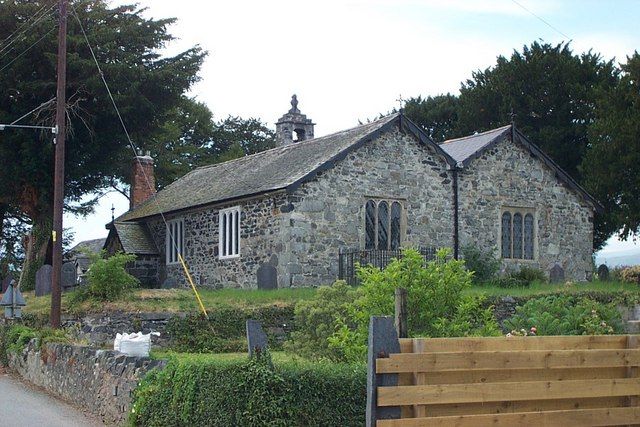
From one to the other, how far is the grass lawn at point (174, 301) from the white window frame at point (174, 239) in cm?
982

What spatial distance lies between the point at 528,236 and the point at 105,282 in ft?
58.9

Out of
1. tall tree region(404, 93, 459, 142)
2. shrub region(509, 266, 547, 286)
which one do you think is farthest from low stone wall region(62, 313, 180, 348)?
tall tree region(404, 93, 459, 142)

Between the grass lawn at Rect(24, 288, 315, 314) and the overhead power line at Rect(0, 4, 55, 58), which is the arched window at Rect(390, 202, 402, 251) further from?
the overhead power line at Rect(0, 4, 55, 58)

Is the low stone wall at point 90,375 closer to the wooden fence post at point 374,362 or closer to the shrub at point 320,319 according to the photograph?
the shrub at point 320,319

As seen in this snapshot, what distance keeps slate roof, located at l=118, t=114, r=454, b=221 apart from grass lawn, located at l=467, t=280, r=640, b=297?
596 centimetres

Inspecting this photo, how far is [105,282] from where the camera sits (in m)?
27.0

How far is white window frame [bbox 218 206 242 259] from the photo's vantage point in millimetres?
34438

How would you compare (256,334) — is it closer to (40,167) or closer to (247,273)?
(247,273)

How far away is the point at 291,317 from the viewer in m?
26.5

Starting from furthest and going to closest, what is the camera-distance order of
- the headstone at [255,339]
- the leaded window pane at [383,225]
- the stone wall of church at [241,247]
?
1. the leaded window pane at [383,225]
2. the stone wall of church at [241,247]
3. the headstone at [255,339]

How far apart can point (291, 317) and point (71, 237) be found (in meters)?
35.1

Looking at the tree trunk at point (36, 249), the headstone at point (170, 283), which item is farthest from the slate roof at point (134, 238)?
the tree trunk at point (36, 249)

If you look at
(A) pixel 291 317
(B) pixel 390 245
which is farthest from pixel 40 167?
(A) pixel 291 317

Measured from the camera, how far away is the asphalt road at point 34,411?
16625 mm
